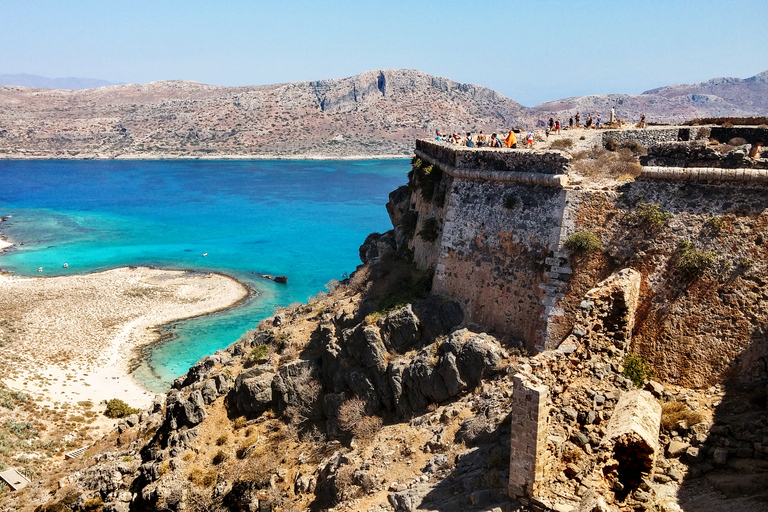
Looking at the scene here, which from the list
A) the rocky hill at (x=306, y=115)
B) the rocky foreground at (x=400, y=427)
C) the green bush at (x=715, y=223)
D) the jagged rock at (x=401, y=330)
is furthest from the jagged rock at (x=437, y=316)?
the rocky hill at (x=306, y=115)

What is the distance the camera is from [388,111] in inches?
6757

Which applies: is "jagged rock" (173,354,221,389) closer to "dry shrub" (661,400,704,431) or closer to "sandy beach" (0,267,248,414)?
"sandy beach" (0,267,248,414)

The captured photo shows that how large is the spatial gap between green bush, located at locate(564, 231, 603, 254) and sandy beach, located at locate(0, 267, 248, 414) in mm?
22129

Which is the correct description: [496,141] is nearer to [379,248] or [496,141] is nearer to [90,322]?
[379,248]

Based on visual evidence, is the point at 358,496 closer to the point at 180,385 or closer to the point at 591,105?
the point at 180,385

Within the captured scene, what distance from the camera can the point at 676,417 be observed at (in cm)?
1047

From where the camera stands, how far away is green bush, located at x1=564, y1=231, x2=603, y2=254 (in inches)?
582

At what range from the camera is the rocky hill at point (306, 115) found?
152625 mm

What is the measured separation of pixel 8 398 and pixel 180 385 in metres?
9.09

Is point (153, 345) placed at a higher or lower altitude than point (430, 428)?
lower

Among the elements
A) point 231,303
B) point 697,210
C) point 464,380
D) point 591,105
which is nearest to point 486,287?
point 464,380

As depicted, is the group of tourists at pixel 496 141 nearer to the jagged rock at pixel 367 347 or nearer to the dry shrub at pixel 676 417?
the jagged rock at pixel 367 347

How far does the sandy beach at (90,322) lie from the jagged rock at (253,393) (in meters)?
10.7

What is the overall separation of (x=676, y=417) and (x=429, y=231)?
11.2 metres
